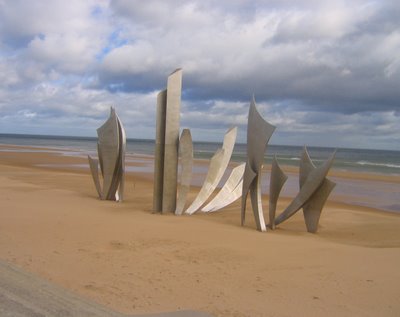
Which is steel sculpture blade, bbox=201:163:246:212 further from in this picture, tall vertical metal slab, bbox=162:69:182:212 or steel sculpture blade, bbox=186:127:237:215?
tall vertical metal slab, bbox=162:69:182:212

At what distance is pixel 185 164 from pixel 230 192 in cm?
214

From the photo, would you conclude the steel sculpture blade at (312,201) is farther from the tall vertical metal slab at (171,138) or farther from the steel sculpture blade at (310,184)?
the tall vertical metal slab at (171,138)

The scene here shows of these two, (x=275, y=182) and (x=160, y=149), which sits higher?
(x=160, y=149)

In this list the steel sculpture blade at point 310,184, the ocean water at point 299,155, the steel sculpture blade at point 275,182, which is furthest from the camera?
the ocean water at point 299,155

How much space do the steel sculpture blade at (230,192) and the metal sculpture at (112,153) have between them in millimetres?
2569

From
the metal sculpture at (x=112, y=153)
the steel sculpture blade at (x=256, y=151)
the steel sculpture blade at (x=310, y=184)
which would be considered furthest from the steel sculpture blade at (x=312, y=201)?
the metal sculpture at (x=112, y=153)

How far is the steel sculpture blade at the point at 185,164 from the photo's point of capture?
1011 cm

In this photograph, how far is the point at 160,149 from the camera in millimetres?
10500

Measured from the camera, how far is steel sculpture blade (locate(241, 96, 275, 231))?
851 centimetres

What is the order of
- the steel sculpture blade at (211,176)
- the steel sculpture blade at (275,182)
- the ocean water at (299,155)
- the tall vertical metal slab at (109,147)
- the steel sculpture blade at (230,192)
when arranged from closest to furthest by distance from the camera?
1. the steel sculpture blade at (275,182)
2. the steel sculpture blade at (211,176)
3. the tall vertical metal slab at (109,147)
4. the steel sculpture blade at (230,192)
5. the ocean water at (299,155)

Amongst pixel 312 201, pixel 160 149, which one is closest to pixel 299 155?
pixel 160 149

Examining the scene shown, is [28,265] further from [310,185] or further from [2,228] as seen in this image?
[310,185]

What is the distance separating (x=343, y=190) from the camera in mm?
19516

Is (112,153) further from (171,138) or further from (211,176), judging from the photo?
(211,176)
